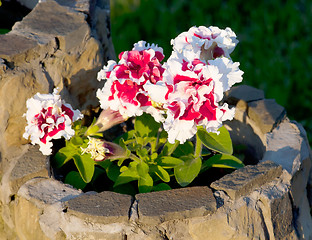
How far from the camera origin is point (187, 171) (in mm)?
1953

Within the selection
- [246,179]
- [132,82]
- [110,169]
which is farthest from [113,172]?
[246,179]

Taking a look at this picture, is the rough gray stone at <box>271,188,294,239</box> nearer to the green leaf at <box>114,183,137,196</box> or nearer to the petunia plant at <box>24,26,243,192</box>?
the petunia plant at <box>24,26,243,192</box>

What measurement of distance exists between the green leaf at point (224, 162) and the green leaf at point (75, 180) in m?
0.54

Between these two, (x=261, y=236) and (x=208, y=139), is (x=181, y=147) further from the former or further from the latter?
(x=261, y=236)

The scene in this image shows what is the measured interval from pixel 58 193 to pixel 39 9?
983 millimetres

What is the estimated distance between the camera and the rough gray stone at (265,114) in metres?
2.26

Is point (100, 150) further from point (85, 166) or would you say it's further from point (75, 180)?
point (75, 180)

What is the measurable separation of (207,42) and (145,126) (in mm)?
506

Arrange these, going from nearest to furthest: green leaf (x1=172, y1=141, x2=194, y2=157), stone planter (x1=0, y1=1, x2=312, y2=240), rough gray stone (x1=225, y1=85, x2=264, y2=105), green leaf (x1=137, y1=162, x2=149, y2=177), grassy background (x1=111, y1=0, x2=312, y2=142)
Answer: stone planter (x1=0, y1=1, x2=312, y2=240)
green leaf (x1=137, y1=162, x2=149, y2=177)
green leaf (x1=172, y1=141, x2=194, y2=157)
rough gray stone (x1=225, y1=85, x2=264, y2=105)
grassy background (x1=111, y1=0, x2=312, y2=142)

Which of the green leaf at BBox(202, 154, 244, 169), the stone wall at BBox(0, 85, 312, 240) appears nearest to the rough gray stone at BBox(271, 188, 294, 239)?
the stone wall at BBox(0, 85, 312, 240)

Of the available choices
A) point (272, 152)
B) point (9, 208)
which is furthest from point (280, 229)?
point (9, 208)

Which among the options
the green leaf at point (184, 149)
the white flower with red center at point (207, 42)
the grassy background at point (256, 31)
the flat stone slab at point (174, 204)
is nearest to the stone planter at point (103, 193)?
the flat stone slab at point (174, 204)

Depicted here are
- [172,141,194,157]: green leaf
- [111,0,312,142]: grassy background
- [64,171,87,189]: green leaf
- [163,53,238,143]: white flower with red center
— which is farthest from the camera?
[111,0,312,142]: grassy background

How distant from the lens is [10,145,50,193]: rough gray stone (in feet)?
6.42
